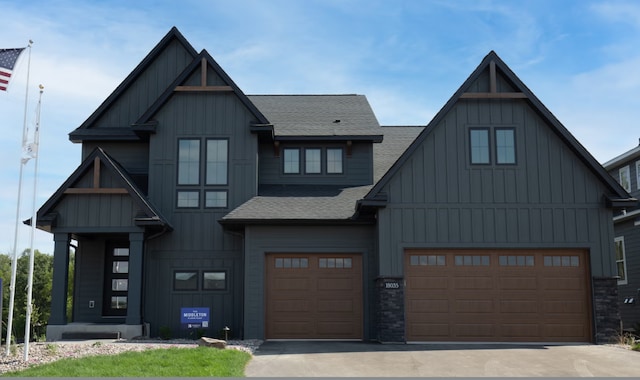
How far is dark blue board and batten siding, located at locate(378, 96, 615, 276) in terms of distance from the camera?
18.4 meters

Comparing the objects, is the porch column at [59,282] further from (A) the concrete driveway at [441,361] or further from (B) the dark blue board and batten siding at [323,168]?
(B) the dark blue board and batten siding at [323,168]

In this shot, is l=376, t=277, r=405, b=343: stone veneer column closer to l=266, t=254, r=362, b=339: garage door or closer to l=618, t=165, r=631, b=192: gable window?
l=266, t=254, r=362, b=339: garage door

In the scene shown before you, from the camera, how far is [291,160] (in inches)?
869

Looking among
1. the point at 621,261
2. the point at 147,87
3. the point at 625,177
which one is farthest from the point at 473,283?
the point at 147,87

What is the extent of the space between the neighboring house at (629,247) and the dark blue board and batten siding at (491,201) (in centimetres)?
592

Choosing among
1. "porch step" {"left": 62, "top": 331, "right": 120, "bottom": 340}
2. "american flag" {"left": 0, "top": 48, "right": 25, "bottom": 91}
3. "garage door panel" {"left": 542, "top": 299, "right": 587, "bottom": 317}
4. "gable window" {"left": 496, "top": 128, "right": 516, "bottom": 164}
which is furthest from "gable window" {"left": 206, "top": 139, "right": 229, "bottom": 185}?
"garage door panel" {"left": 542, "top": 299, "right": 587, "bottom": 317}

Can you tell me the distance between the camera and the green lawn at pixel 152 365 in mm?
11750

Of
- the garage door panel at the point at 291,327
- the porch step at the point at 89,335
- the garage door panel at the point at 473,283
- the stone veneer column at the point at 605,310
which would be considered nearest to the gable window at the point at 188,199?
the porch step at the point at 89,335

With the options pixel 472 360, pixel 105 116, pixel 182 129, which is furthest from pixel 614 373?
pixel 105 116

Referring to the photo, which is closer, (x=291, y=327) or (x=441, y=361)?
(x=441, y=361)

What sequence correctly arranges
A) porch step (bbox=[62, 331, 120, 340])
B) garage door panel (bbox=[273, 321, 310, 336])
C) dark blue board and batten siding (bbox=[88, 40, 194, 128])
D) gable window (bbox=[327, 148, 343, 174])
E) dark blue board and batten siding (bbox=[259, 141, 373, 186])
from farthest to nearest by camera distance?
1. dark blue board and batten siding (bbox=[88, 40, 194, 128])
2. gable window (bbox=[327, 148, 343, 174])
3. dark blue board and batten siding (bbox=[259, 141, 373, 186])
4. garage door panel (bbox=[273, 321, 310, 336])
5. porch step (bbox=[62, 331, 120, 340])

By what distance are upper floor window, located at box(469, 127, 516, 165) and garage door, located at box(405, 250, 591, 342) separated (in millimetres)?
2620

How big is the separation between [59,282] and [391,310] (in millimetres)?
9562

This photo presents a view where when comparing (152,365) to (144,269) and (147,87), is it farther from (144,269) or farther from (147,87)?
(147,87)
